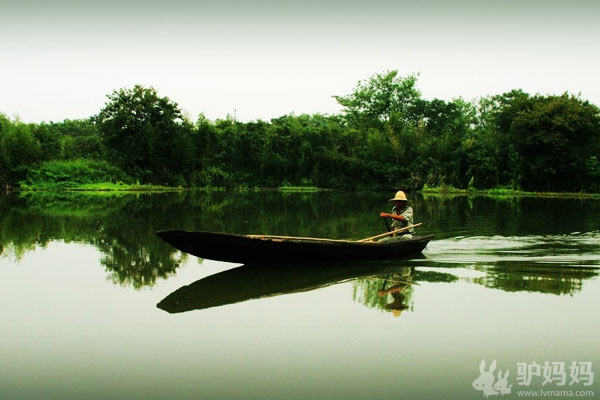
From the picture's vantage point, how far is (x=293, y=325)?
5.17m

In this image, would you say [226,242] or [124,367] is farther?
[226,242]

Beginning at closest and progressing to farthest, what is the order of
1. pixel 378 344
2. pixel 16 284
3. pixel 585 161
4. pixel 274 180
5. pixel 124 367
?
1. pixel 124 367
2. pixel 378 344
3. pixel 16 284
4. pixel 585 161
5. pixel 274 180

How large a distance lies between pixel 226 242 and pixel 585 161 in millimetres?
29712

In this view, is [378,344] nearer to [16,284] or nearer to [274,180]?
[16,284]

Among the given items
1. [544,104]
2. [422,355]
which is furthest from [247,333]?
[544,104]

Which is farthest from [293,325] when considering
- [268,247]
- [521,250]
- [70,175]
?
[70,175]

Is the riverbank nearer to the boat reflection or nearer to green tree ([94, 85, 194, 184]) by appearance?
green tree ([94, 85, 194, 184])

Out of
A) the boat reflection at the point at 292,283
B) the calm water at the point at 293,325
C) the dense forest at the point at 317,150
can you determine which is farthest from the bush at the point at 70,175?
the boat reflection at the point at 292,283

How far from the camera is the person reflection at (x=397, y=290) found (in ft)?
19.3

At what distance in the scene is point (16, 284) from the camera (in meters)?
6.86

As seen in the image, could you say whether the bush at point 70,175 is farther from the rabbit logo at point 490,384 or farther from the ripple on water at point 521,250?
the rabbit logo at point 490,384

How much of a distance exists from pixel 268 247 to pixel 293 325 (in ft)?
A: 7.31

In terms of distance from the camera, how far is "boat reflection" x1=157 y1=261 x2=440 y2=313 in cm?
608

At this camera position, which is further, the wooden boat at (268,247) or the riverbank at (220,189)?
the riverbank at (220,189)
